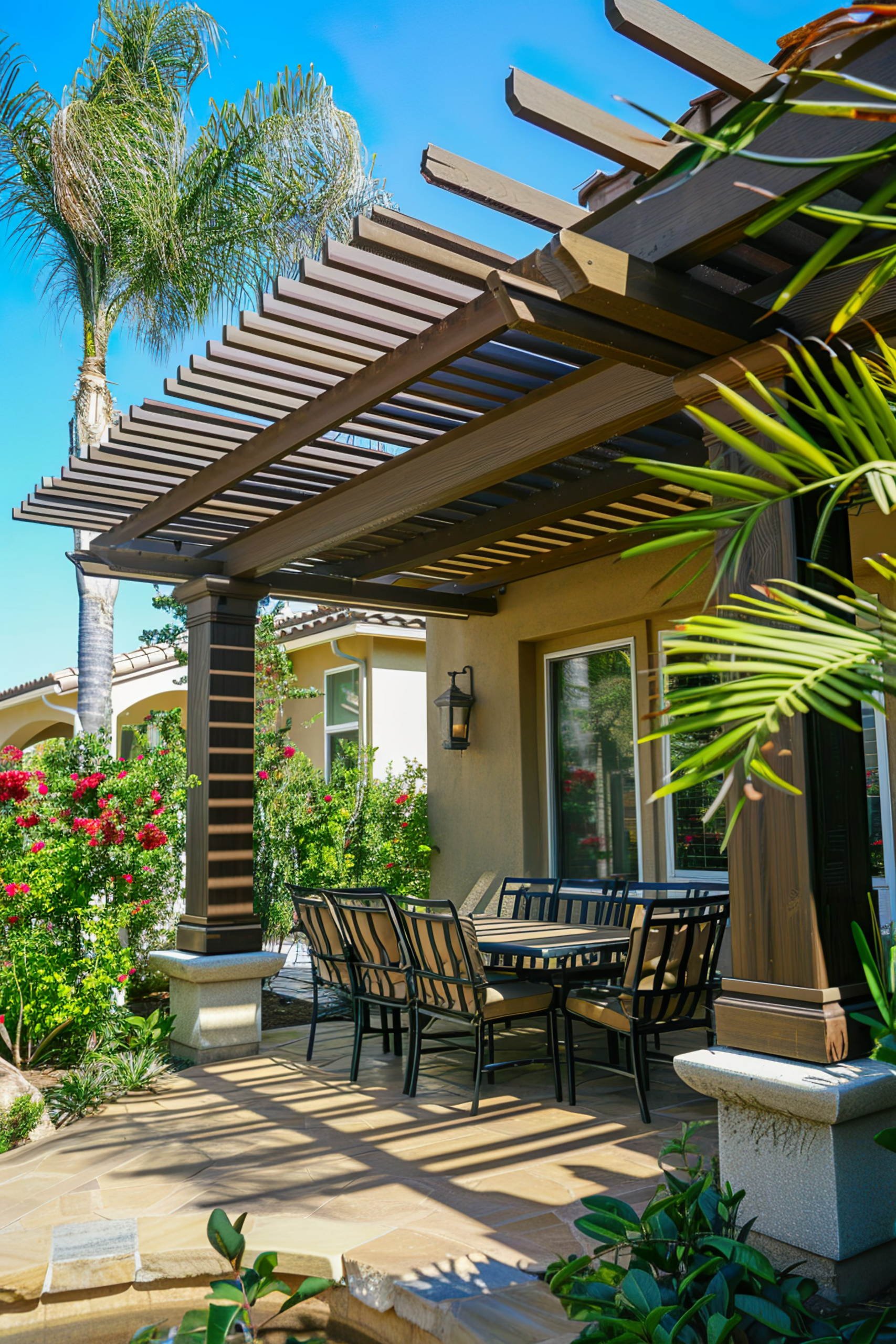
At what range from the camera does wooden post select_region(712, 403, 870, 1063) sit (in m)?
2.87

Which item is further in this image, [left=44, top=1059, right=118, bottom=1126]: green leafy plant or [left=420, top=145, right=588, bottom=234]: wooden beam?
[left=44, top=1059, right=118, bottom=1126]: green leafy plant

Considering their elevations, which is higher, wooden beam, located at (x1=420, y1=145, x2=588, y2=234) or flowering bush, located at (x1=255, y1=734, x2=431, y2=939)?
wooden beam, located at (x1=420, y1=145, x2=588, y2=234)

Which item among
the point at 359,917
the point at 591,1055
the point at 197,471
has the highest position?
the point at 197,471

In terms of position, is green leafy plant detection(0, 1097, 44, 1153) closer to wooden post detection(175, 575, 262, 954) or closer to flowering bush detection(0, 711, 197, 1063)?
flowering bush detection(0, 711, 197, 1063)

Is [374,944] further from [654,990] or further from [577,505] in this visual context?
[577,505]

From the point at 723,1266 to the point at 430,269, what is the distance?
303cm

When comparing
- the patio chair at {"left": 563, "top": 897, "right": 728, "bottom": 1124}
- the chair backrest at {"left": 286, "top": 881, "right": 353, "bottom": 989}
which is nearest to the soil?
the chair backrest at {"left": 286, "top": 881, "right": 353, "bottom": 989}

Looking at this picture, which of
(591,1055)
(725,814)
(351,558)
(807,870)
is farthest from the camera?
(351,558)

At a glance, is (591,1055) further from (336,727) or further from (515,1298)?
(336,727)

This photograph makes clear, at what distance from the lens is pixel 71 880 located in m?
5.47

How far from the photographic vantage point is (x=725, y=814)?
20.9 feet

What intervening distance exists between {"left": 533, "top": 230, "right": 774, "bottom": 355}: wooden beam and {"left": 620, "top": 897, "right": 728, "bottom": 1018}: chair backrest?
252 centimetres

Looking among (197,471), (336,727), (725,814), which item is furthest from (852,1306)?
(336,727)

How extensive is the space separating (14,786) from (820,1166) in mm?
4592
